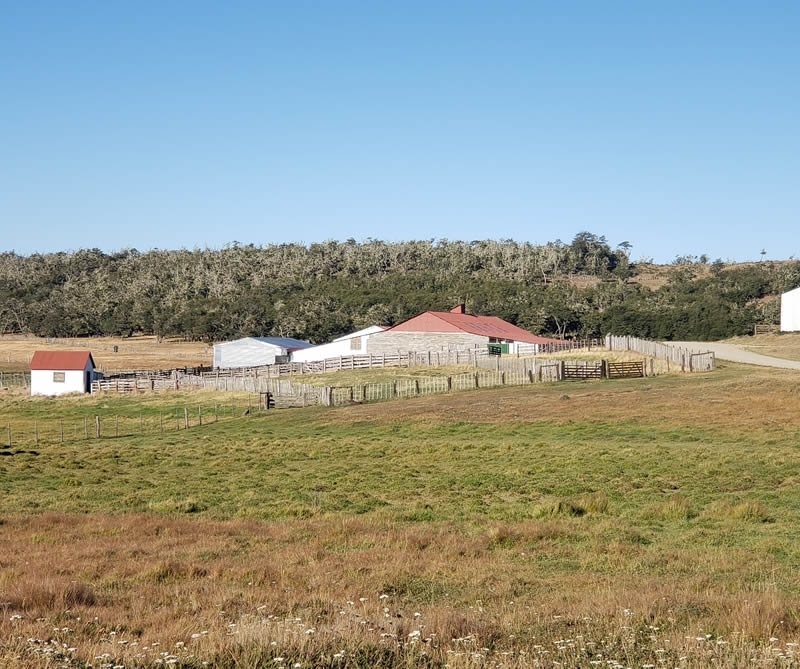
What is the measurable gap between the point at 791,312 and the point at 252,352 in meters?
63.0

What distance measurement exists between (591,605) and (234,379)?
60.5m

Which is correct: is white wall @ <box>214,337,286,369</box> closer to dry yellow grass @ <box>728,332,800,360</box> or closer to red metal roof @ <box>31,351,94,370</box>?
red metal roof @ <box>31,351,94,370</box>

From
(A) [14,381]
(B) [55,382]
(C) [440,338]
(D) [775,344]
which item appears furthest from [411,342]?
(A) [14,381]

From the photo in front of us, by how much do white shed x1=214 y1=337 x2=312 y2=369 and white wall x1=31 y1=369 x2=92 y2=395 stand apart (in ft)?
77.0

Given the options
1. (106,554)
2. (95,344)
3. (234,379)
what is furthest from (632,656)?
(95,344)

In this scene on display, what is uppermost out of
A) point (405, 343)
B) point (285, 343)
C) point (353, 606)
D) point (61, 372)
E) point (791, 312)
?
Answer: point (791, 312)

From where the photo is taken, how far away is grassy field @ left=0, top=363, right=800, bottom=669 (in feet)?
28.4

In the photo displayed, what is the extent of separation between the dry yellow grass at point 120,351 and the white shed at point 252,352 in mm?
9793

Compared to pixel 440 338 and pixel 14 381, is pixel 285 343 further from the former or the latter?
pixel 14 381

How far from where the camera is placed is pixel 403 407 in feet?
168

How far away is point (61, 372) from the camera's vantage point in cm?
7662

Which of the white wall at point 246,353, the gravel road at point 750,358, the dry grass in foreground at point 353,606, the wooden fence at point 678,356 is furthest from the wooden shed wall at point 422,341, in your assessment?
the dry grass in foreground at point 353,606

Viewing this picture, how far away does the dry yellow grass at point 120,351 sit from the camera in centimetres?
11675

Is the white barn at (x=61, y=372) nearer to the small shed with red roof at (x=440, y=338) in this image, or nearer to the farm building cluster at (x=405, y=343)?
the farm building cluster at (x=405, y=343)
